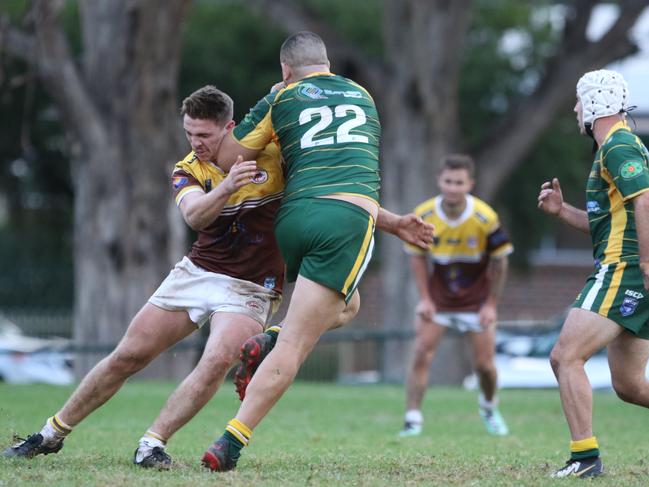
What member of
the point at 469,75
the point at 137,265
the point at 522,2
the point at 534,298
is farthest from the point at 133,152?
the point at 534,298

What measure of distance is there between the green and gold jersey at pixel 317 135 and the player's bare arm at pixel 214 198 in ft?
0.79

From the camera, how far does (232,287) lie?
728 cm

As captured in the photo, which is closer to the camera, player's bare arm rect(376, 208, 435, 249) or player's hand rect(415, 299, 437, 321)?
player's bare arm rect(376, 208, 435, 249)

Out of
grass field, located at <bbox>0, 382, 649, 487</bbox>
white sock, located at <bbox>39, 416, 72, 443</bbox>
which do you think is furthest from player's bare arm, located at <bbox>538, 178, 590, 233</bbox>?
white sock, located at <bbox>39, 416, 72, 443</bbox>

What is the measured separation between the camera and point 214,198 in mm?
6730

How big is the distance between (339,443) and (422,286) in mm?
2439

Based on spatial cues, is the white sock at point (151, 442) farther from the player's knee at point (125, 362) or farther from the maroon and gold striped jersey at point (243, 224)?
the maroon and gold striped jersey at point (243, 224)

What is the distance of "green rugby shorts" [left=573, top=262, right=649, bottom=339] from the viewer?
6852 mm

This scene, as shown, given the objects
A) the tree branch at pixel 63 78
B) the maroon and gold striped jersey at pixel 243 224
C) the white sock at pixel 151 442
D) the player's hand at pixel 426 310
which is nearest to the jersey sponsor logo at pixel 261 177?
the maroon and gold striped jersey at pixel 243 224

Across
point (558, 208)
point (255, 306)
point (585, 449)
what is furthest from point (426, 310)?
point (585, 449)

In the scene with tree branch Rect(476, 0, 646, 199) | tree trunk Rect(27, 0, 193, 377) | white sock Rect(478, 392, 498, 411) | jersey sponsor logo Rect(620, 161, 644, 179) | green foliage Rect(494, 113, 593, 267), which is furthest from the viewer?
green foliage Rect(494, 113, 593, 267)

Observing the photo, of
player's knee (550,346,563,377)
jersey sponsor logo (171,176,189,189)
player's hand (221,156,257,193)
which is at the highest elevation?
player's hand (221,156,257,193)

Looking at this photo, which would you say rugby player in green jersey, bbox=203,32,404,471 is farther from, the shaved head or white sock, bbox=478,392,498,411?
white sock, bbox=478,392,498,411

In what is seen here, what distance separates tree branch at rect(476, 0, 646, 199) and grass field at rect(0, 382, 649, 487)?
616 centimetres
